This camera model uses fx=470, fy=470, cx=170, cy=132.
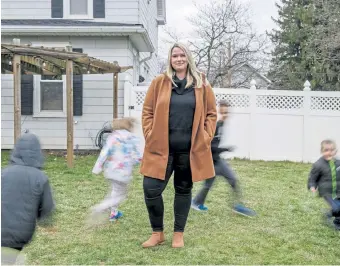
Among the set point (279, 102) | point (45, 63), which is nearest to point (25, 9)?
point (45, 63)

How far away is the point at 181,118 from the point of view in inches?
159

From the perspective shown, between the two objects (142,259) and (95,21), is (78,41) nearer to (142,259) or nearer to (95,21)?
(95,21)

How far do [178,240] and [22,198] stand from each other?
1.75 metres

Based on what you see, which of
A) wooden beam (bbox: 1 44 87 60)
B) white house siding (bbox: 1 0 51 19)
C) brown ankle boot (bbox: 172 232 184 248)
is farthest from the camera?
white house siding (bbox: 1 0 51 19)

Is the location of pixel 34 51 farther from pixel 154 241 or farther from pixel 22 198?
pixel 22 198

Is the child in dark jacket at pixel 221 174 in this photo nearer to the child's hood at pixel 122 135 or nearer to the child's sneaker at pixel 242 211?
the child's sneaker at pixel 242 211

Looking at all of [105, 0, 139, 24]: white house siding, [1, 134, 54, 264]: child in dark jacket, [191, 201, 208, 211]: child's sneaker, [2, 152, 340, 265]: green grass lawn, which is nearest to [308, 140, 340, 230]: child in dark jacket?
[2, 152, 340, 265]: green grass lawn

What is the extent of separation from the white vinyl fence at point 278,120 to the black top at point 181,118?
7.44 meters

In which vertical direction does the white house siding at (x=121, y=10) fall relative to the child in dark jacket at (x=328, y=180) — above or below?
above

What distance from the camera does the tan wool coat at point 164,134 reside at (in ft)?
13.2

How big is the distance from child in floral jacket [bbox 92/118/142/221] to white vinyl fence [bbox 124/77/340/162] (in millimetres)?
6191

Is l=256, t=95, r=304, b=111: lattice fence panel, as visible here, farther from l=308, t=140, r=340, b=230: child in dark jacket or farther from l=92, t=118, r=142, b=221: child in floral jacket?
l=92, t=118, r=142, b=221: child in floral jacket

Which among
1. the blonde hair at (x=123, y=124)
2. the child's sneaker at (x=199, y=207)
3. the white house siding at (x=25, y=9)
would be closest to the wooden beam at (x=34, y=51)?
the blonde hair at (x=123, y=124)

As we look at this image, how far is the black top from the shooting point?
4.04m
